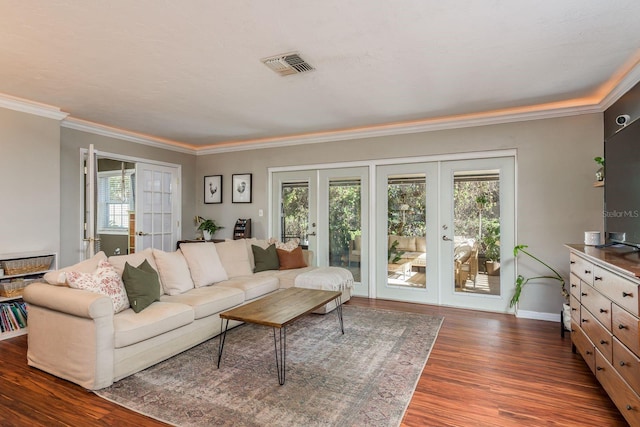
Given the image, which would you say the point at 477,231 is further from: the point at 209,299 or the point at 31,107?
the point at 31,107

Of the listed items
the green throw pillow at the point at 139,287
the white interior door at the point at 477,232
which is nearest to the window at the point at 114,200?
the green throw pillow at the point at 139,287

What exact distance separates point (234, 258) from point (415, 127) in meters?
3.02

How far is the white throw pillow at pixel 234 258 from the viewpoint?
4414 millimetres

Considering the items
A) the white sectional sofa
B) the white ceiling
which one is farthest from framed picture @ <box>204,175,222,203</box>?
the white sectional sofa

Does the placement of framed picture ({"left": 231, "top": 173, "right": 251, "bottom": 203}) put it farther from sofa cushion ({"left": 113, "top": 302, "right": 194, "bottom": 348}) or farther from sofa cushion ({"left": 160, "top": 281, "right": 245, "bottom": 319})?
sofa cushion ({"left": 113, "top": 302, "right": 194, "bottom": 348})

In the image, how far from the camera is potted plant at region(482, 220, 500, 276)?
175 inches

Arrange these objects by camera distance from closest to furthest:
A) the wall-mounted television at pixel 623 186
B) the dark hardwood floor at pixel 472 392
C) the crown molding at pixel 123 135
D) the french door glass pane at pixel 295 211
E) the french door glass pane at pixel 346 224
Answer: the dark hardwood floor at pixel 472 392 → the wall-mounted television at pixel 623 186 → the crown molding at pixel 123 135 → the french door glass pane at pixel 346 224 → the french door glass pane at pixel 295 211

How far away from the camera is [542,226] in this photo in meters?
4.18

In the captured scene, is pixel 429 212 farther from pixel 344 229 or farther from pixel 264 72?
pixel 264 72

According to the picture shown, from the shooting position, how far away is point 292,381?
2566 mm

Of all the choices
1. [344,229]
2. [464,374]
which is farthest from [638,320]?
[344,229]

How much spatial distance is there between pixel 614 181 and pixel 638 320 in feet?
4.92

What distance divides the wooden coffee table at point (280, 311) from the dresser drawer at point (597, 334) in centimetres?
201

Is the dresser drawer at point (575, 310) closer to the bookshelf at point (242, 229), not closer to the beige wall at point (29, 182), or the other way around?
the bookshelf at point (242, 229)
